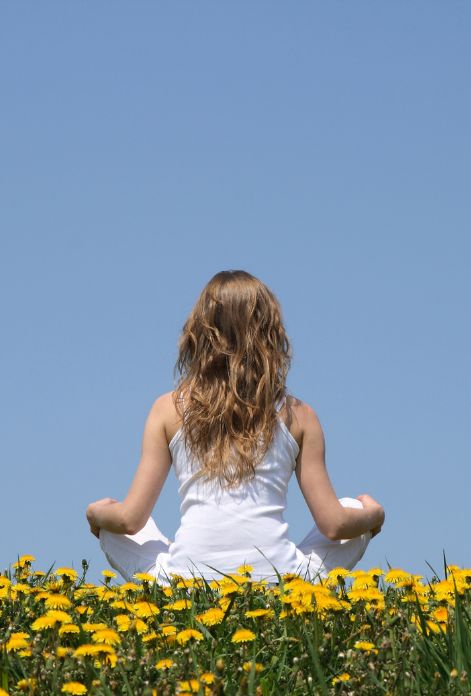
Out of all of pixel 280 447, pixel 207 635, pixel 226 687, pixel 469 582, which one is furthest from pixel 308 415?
pixel 226 687

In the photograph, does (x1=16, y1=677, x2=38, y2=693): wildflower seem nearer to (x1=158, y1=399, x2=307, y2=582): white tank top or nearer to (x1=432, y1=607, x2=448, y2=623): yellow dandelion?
(x1=432, y1=607, x2=448, y2=623): yellow dandelion

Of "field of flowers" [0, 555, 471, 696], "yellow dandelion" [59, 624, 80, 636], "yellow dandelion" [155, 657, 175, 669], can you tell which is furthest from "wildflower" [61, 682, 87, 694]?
"yellow dandelion" [59, 624, 80, 636]

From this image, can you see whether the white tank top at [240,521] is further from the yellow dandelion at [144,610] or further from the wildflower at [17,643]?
the wildflower at [17,643]

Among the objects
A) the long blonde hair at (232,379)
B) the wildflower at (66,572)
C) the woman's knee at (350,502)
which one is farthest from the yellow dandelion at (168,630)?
the woman's knee at (350,502)

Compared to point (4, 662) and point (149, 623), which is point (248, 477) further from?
point (4, 662)

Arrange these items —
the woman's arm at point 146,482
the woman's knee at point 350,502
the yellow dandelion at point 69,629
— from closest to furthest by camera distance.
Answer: the yellow dandelion at point 69,629 < the woman's arm at point 146,482 < the woman's knee at point 350,502

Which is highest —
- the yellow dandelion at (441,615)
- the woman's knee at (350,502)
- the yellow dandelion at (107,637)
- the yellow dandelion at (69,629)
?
the woman's knee at (350,502)

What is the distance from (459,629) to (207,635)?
3.30 ft

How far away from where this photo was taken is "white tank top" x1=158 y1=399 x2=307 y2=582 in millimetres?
5762

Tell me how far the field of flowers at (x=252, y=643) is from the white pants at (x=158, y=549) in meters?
1.05

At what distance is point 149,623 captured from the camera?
15.0 ft

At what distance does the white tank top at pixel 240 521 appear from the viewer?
5762 millimetres

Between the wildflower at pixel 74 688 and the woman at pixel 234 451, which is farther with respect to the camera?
the woman at pixel 234 451

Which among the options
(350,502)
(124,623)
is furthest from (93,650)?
(350,502)
